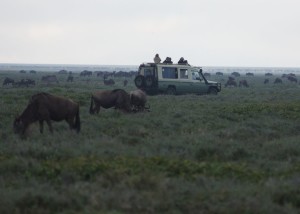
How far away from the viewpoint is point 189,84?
30531mm

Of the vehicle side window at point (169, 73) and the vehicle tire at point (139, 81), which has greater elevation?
the vehicle side window at point (169, 73)

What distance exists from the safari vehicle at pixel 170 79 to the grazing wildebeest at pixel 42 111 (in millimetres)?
14597

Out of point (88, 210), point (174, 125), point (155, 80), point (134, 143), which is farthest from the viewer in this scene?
point (155, 80)

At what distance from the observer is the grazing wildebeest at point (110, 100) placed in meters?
19.7

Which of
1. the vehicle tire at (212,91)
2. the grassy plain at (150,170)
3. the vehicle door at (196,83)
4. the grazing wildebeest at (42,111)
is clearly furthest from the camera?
the vehicle tire at (212,91)

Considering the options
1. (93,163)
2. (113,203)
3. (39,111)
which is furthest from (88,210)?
(39,111)

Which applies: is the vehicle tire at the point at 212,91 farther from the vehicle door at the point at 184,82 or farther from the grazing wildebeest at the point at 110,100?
the grazing wildebeest at the point at 110,100

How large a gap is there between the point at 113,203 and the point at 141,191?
701 millimetres

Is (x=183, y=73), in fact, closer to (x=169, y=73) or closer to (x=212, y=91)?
(x=169, y=73)

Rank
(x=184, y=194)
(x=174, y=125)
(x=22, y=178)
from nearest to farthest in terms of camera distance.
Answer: (x=184, y=194), (x=22, y=178), (x=174, y=125)

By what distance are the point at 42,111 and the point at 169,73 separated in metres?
16.3

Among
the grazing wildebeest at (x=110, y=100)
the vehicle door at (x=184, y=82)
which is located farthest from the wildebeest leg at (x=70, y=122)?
the vehicle door at (x=184, y=82)

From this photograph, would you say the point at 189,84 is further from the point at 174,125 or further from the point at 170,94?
the point at 174,125

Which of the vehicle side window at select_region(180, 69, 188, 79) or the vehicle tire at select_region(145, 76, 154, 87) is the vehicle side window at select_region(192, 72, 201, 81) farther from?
the vehicle tire at select_region(145, 76, 154, 87)
